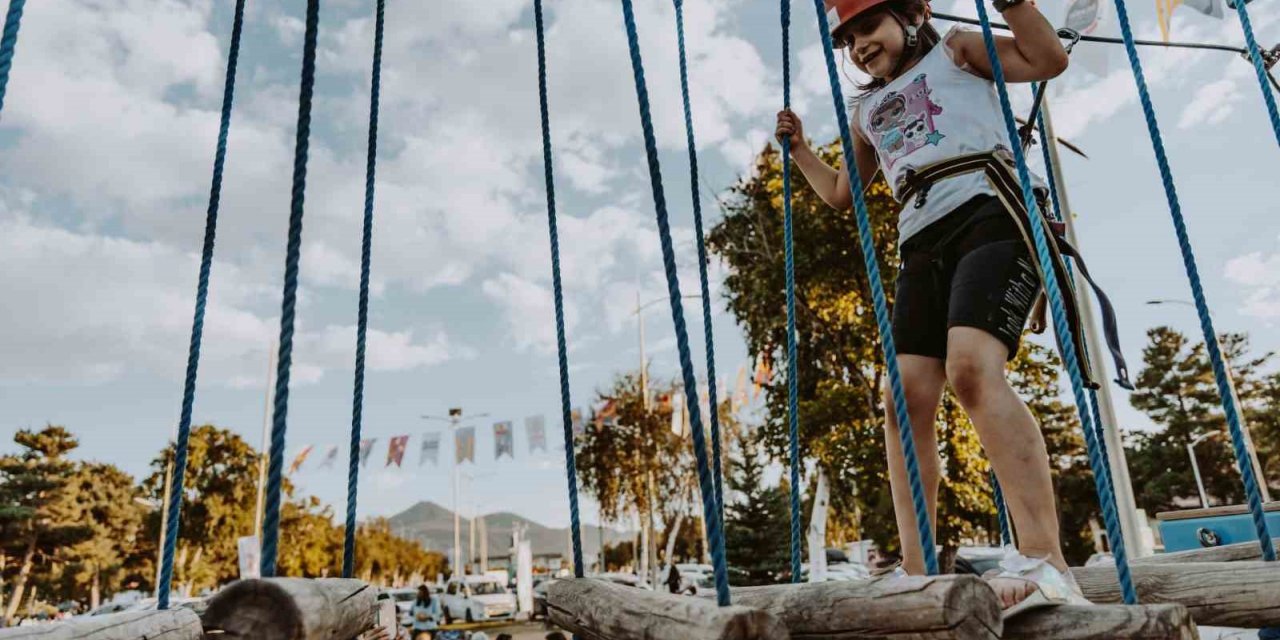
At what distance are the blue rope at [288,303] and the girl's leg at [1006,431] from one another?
1.35m

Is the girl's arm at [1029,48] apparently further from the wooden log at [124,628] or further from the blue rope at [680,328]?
the wooden log at [124,628]

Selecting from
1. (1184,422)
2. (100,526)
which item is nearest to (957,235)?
(100,526)

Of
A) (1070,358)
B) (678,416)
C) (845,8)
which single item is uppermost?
(678,416)

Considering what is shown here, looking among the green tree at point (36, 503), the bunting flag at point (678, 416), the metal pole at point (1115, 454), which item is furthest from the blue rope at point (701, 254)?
the green tree at point (36, 503)

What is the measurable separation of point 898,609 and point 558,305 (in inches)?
61.8

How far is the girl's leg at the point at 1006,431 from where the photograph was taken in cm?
169

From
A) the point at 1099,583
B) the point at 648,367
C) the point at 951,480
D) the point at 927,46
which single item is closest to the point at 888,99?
the point at 927,46

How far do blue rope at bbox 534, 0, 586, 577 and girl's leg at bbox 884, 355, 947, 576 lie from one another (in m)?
0.85

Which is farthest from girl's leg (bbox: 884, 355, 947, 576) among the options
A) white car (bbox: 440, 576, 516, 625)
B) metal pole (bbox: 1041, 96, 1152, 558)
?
white car (bbox: 440, 576, 516, 625)

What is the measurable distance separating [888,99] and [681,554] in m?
46.1

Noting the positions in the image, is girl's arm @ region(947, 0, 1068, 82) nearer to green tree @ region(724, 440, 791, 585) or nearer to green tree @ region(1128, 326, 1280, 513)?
green tree @ region(724, 440, 791, 585)

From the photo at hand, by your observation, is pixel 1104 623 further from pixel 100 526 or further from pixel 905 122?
pixel 100 526

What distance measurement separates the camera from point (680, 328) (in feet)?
4.68

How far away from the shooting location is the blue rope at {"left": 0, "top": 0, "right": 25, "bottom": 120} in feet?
4.47
